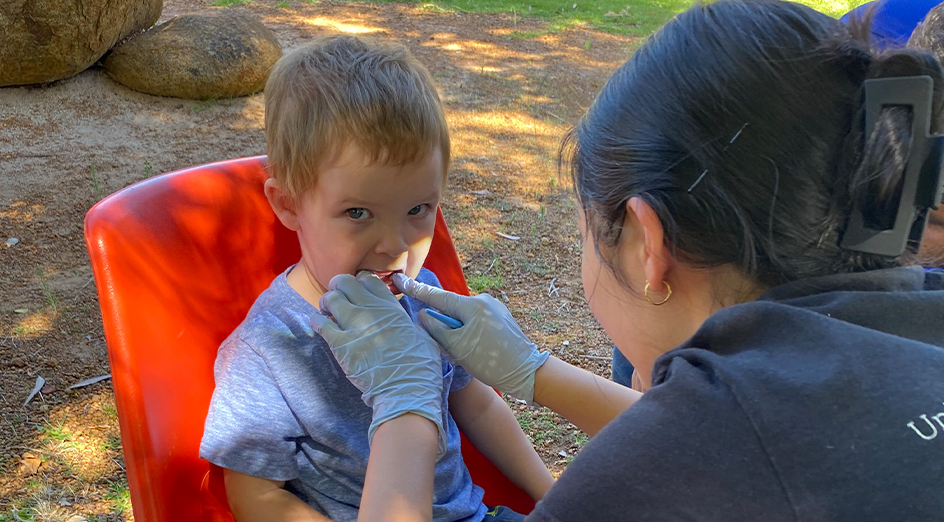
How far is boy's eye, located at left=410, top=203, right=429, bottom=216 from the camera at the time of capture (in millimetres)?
1532

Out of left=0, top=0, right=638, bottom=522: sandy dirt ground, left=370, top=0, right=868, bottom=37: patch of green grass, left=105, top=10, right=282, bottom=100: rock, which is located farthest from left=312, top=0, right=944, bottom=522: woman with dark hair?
left=370, top=0, right=868, bottom=37: patch of green grass

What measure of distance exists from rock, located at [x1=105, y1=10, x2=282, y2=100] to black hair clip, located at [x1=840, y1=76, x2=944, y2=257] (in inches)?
203

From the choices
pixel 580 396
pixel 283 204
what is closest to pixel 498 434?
pixel 580 396

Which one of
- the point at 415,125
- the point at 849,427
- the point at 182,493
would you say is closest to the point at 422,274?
the point at 415,125

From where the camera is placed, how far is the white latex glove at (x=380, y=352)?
4.50ft

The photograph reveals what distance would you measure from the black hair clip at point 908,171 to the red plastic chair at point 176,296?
1146 millimetres

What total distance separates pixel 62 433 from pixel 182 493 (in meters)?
1.36

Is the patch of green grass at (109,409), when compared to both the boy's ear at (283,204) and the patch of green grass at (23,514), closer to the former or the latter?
the patch of green grass at (23,514)

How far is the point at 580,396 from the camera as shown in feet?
5.37

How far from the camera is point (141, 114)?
5277 mm

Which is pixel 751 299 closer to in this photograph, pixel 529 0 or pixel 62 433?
pixel 62 433

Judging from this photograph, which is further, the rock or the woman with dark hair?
the rock

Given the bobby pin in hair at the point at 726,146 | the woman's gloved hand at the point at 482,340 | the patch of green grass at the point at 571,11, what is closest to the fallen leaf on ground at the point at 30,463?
the woman's gloved hand at the point at 482,340

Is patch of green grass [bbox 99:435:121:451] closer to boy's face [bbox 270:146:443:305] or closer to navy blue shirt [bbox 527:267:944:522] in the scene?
boy's face [bbox 270:146:443:305]
